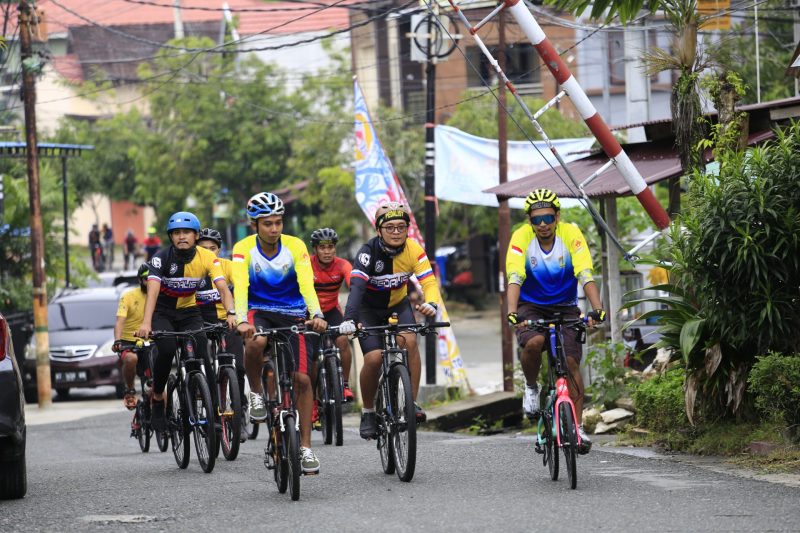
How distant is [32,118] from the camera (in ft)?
74.2

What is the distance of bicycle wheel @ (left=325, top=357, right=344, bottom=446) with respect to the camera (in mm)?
12500

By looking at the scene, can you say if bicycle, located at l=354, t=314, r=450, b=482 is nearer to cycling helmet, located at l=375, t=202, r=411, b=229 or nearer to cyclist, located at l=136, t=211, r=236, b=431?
cycling helmet, located at l=375, t=202, r=411, b=229

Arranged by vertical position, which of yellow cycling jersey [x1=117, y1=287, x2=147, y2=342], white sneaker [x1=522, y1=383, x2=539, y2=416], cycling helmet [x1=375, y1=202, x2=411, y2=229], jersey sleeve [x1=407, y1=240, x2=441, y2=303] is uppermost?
cycling helmet [x1=375, y1=202, x2=411, y2=229]

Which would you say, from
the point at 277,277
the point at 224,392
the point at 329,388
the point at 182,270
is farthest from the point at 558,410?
the point at 329,388

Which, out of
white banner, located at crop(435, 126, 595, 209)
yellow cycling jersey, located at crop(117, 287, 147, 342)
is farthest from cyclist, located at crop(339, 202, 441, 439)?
white banner, located at crop(435, 126, 595, 209)

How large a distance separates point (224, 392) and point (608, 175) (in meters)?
5.95

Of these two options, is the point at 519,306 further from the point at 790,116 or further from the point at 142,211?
the point at 142,211

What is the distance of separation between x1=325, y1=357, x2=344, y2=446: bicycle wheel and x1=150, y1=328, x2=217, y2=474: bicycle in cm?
154

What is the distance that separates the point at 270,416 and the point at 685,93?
5.44 m

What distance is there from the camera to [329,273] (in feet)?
44.0

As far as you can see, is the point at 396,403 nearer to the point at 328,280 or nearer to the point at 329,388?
the point at 329,388

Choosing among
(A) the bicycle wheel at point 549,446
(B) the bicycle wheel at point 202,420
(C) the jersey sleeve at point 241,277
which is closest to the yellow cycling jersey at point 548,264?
(A) the bicycle wheel at point 549,446

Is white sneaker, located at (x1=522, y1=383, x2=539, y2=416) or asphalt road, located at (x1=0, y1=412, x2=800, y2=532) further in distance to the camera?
white sneaker, located at (x1=522, y1=383, x2=539, y2=416)

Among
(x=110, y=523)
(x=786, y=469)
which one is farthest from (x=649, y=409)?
(x=110, y=523)
